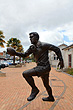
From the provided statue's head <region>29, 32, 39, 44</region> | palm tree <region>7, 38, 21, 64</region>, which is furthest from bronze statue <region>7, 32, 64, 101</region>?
palm tree <region>7, 38, 21, 64</region>

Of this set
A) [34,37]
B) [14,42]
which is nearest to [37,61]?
[34,37]

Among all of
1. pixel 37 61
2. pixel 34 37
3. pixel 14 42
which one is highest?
pixel 14 42

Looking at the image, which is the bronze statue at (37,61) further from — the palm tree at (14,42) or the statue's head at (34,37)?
the palm tree at (14,42)

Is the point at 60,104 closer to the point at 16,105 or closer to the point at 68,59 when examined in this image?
the point at 16,105

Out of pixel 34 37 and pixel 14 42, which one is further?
pixel 14 42

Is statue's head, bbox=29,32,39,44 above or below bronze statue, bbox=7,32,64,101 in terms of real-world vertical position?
above

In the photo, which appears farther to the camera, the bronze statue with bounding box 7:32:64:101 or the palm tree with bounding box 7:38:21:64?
the palm tree with bounding box 7:38:21:64

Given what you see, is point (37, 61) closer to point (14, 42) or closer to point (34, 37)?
point (34, 37)

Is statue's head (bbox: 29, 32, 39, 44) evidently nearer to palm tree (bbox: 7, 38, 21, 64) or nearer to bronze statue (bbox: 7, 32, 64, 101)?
bronze statue (bbox: 7, 32, 64, 101)

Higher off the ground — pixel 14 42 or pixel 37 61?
pixel 14 42

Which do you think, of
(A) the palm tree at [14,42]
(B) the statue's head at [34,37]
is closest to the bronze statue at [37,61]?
(B) the statue's head at [34,37]

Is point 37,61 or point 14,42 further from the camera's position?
point 14,42

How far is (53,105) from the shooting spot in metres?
3.57

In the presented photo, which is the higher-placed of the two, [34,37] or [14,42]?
[14,42]
